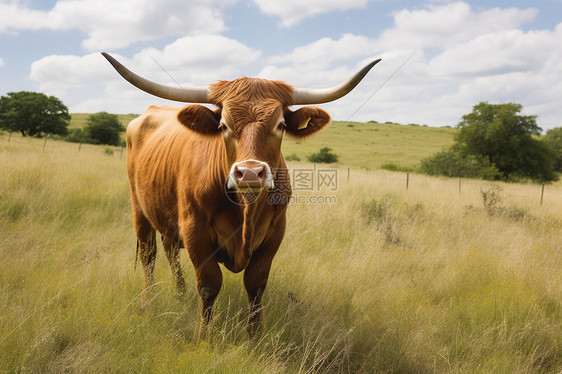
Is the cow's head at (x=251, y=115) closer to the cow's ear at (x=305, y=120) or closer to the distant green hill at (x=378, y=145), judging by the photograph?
the cow's ear at (x=305, y=120)

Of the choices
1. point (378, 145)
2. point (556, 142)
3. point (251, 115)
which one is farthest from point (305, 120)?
point (556, 142)

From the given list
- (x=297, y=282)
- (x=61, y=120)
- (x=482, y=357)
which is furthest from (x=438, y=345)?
(x=61, y=120)

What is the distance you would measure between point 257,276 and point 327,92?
5.56 ft

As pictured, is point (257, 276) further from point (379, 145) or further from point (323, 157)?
point (379, 145)

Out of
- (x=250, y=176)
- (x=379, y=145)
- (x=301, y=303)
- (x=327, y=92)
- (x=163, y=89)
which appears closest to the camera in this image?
(x=250, y=176)

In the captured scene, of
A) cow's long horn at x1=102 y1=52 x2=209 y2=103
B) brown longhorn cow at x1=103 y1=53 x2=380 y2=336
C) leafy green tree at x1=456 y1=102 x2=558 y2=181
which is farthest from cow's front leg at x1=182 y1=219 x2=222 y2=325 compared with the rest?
leafy green tree at x1=456 y1=102 x2=558 y2=181

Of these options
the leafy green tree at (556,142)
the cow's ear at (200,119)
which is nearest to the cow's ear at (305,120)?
the cow's ear at (200,119)

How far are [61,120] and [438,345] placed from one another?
5809 centimetres

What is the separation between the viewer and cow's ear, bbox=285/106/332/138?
10.5 ft

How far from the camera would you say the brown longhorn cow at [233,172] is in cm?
270

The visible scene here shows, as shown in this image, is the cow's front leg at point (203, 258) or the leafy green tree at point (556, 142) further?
the leafy green tree at point (556, 142)

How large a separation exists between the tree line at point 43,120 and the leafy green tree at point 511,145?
4181cm

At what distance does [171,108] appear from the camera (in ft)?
18.5

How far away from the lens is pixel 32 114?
160ft
